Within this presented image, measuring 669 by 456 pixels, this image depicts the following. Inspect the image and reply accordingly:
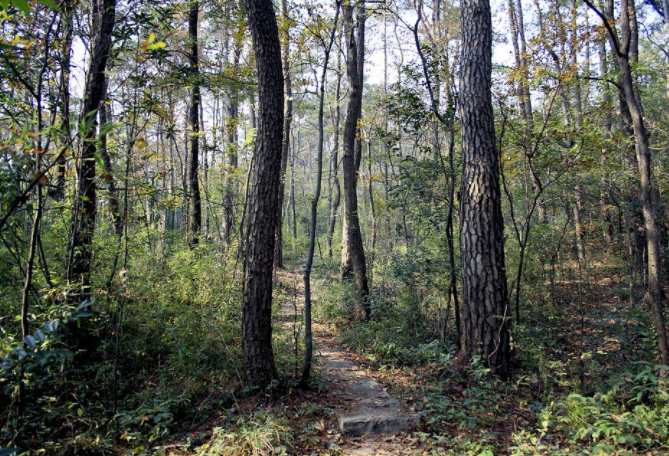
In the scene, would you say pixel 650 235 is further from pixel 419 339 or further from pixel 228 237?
pixel 228 237

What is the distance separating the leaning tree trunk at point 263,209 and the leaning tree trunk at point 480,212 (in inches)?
102

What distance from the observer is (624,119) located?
8.71 metres

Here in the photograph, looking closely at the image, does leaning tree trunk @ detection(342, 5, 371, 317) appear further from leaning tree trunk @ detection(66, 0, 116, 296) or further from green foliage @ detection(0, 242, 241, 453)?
leaning tree trunk @ detection(66, 0, 116, 296)

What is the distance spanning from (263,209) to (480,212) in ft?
9.35

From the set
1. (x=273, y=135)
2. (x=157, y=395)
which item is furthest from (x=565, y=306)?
(x=157, y=395)

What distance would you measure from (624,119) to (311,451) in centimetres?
1048

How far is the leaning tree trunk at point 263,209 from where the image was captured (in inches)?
159

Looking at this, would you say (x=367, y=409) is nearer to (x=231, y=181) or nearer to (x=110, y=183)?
(x=110, y=183)

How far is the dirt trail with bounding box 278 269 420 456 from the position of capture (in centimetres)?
343

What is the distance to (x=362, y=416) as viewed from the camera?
3.80 meters

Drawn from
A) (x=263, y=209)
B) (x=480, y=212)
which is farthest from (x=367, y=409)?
(x=480, y=212)

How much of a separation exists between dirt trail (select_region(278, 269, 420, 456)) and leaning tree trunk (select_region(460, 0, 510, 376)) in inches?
53.6

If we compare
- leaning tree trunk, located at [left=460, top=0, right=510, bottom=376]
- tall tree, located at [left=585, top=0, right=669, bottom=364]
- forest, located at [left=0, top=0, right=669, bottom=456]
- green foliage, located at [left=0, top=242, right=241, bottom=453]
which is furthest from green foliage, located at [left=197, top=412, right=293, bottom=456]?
tall tree, located at [left=585, top=0, right=669, bottom=364]

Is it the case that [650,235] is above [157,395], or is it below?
above
